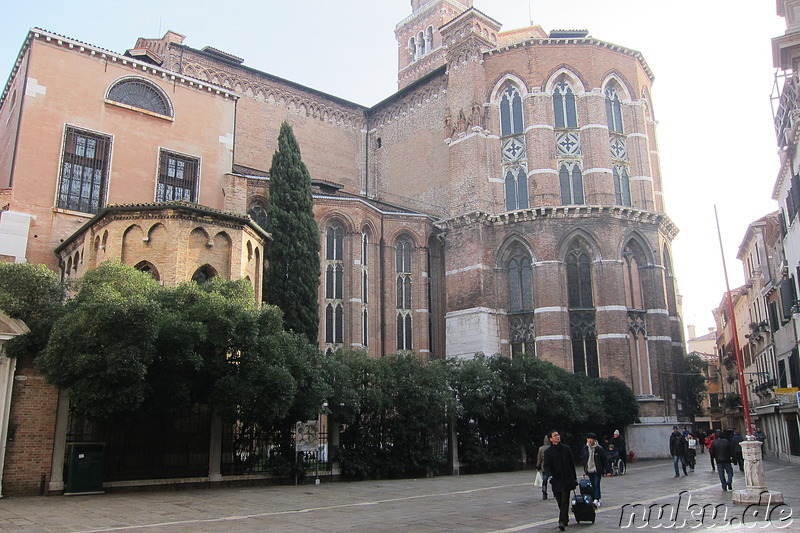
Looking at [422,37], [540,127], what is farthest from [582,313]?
[422,37]

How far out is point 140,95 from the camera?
96.4ft

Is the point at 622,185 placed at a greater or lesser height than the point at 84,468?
greater

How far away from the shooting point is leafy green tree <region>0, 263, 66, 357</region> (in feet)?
48.2

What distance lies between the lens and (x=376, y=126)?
4278 cm

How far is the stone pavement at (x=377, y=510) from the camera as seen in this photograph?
392 inches

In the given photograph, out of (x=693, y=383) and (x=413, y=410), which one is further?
(x=693, y=383)

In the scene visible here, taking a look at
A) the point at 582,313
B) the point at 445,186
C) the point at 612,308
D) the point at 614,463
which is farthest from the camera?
the point at 445,186

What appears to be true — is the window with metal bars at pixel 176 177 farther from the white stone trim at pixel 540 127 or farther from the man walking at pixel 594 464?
the man walking at pixel 594 464

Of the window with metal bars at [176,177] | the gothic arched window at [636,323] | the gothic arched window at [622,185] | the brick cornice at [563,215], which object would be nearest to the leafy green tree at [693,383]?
the gothic arched window at [636,323]

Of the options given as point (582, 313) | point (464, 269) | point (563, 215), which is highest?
point (563, 215)

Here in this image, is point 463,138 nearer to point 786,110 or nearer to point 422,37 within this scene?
point 786,110

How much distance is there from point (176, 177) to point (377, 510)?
21116 mm

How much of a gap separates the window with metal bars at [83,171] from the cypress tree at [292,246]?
6.80m

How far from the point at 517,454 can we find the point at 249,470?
1049 centimetres
